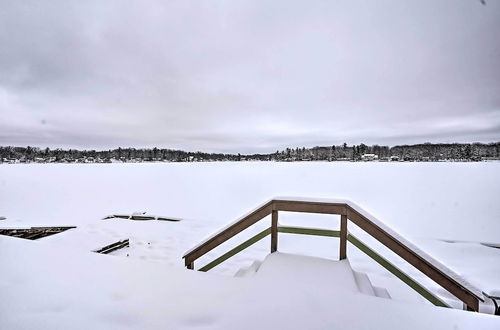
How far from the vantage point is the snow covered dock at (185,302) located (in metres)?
1.52

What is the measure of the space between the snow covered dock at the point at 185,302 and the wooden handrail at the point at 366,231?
0.33m

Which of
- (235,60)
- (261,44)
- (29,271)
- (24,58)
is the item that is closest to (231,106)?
(235,60)

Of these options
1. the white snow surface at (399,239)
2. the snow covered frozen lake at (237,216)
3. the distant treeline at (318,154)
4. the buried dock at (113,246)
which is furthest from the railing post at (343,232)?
the distant treeline at (318,154)

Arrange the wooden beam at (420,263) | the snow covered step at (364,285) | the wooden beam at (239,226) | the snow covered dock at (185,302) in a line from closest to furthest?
the snow covered dock at (185,302) < the wooden beam at (420,263) < the snow covered step at (364,285) < the wooden beam at (239,226)

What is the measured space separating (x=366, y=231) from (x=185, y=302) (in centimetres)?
198

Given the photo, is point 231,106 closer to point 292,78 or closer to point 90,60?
point 292,78

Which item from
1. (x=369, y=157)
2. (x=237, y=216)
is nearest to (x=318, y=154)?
(x=369, y=157)

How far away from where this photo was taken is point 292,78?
12711 mm

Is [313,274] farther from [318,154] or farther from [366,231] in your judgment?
[318,154]

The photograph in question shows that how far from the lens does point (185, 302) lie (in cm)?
174

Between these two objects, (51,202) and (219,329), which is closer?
(219,329)

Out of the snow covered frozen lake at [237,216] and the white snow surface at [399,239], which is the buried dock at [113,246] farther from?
the white snow surface at [399,239]

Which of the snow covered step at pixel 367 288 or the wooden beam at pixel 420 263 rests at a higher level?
the wooden beam at pixel 420 263

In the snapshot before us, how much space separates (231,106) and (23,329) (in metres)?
21.7
